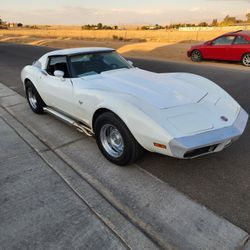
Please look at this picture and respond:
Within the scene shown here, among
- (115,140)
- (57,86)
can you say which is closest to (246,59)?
(57,86)

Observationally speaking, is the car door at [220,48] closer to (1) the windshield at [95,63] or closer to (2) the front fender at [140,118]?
(1) the windshield at [95,63]

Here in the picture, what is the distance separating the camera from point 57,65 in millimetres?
4852

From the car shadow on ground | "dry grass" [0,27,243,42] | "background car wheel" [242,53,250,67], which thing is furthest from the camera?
"dry grass" [0,27,243,42]

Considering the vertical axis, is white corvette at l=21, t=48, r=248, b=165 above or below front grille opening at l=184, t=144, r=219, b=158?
above

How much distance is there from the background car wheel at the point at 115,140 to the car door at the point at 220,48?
10.6 m

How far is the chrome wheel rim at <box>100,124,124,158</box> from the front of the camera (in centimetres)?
363

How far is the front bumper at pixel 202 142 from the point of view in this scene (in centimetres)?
283

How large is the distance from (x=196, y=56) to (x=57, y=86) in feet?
35.2

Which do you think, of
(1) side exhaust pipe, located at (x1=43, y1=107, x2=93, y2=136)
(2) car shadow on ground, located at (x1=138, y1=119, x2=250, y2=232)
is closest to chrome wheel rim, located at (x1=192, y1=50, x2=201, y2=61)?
(2) car shadow on ground, located at (x1=138, y1=119, x2=250, y2=232)

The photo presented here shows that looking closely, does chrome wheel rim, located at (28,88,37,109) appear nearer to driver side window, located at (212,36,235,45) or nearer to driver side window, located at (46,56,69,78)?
driver side window, located at (46,56,69,78)

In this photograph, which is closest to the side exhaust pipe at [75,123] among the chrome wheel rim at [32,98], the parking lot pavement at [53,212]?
the parking lot pavement at [53,212]

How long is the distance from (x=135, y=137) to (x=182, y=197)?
854mm

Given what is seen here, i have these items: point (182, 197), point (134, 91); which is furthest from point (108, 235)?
point (134, 91)

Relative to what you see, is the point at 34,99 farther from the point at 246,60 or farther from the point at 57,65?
the point at 246,60
